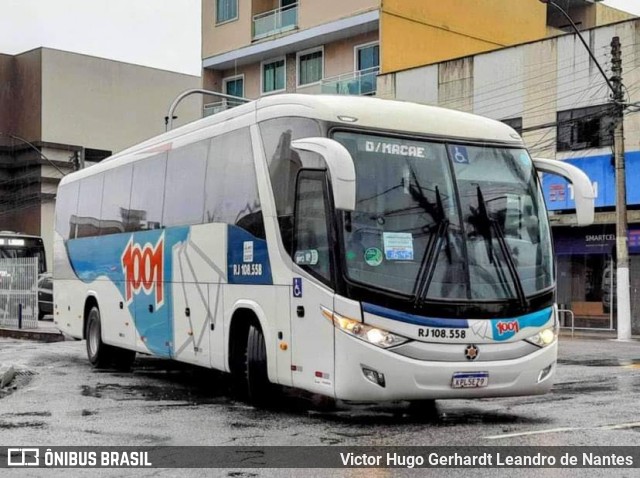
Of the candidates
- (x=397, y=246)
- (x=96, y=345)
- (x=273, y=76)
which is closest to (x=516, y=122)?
(x=273, y=76)

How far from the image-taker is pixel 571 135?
94.5 feet

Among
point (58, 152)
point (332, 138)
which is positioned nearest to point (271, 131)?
point (332, 138)

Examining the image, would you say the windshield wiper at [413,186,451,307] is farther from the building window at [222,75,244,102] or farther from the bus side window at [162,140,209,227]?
the building window at [222,75,244,102]

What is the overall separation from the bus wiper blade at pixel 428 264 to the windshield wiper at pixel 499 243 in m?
0.45

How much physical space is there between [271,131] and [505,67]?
69.4ft

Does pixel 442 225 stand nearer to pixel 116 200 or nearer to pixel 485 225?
pixel 485 225

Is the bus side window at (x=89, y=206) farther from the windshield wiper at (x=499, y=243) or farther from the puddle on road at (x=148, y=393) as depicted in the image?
the windshield wiper at (x=499, y=243)

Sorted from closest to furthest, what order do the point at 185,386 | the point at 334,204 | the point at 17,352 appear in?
the point at 334,204 < the point at 185,386 < the point at 17,352

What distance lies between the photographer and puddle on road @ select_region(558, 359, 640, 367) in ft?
55.3

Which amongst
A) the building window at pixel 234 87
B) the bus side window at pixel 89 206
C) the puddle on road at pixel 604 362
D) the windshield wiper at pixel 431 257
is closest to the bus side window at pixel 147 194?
the bus side window at pixel 89 206

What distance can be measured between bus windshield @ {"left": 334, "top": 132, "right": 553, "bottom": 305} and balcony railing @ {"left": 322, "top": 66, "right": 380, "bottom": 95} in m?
25.2

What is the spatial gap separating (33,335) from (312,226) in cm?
1734

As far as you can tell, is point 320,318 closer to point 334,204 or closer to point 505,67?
point 334,204

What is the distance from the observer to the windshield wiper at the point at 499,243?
9.85m
